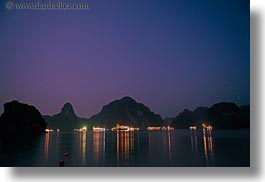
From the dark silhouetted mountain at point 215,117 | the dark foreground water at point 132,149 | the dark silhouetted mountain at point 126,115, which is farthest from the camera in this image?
the dark silhouetted mountain at point 126,115

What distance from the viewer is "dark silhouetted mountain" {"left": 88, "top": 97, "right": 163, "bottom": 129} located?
3.79 metres

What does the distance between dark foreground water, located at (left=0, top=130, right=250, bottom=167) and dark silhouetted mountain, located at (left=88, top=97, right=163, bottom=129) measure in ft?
0.37

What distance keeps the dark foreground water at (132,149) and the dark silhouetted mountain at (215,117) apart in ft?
0.28

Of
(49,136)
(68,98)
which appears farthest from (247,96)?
(49,136)

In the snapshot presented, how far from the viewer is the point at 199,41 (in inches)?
150

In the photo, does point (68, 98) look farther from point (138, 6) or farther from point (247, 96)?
point (247, 96)

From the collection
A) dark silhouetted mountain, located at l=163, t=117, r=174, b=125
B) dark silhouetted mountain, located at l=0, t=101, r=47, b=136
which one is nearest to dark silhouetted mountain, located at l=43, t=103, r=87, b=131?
dark silhouetted mountain, located at l=0, t=101, r=47, b=136

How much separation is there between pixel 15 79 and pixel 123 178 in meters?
1.49

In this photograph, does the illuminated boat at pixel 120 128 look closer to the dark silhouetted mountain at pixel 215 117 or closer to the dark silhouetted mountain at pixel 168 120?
the dark silhouetted mountain at pixel 168 120

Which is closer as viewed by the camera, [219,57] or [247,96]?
[247,96]

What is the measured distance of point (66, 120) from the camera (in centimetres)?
382

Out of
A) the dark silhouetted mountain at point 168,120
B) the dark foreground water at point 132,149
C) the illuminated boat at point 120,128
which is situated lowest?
the dark foreground water at point 132,149

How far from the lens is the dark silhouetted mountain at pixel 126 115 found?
12.4 feet

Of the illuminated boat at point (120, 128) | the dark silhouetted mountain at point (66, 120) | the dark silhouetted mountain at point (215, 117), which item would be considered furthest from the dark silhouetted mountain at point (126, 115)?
the dark silhouetted mountain at point (215, 117)
